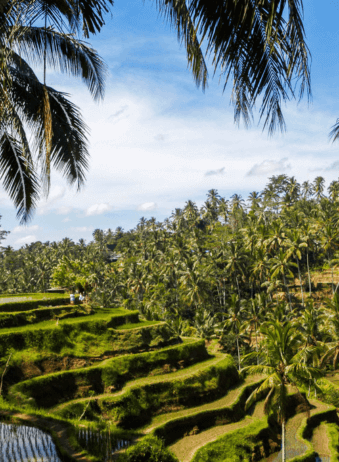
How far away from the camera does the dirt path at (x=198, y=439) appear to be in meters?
16.5

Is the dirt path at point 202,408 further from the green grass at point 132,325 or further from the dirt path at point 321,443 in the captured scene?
the green grass at point 132,325

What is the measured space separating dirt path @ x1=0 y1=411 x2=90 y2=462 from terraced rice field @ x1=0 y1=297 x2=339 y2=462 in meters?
2.38

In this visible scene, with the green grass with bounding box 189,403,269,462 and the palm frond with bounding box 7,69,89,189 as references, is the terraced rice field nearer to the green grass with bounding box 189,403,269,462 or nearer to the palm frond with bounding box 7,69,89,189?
the green grass with bounding box 189,403,269,462

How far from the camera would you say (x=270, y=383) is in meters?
16.8

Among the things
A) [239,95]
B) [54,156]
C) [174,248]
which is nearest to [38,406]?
[54,156]

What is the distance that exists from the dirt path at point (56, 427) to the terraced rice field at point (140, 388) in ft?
7.79

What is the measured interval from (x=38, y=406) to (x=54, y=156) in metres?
14.8

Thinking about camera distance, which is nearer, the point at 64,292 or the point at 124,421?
the point at 124,421

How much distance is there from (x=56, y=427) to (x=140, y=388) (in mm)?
7459

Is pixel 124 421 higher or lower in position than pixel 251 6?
lower

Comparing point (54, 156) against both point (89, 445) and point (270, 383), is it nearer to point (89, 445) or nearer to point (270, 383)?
point (89, 445)

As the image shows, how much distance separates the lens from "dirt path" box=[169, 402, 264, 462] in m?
16.5

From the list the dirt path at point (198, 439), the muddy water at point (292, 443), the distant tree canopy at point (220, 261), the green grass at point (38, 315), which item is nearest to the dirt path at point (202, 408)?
the dirt path at point (198, 439)

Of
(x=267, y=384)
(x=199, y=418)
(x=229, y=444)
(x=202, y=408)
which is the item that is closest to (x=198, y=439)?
(x=199, y=418)
